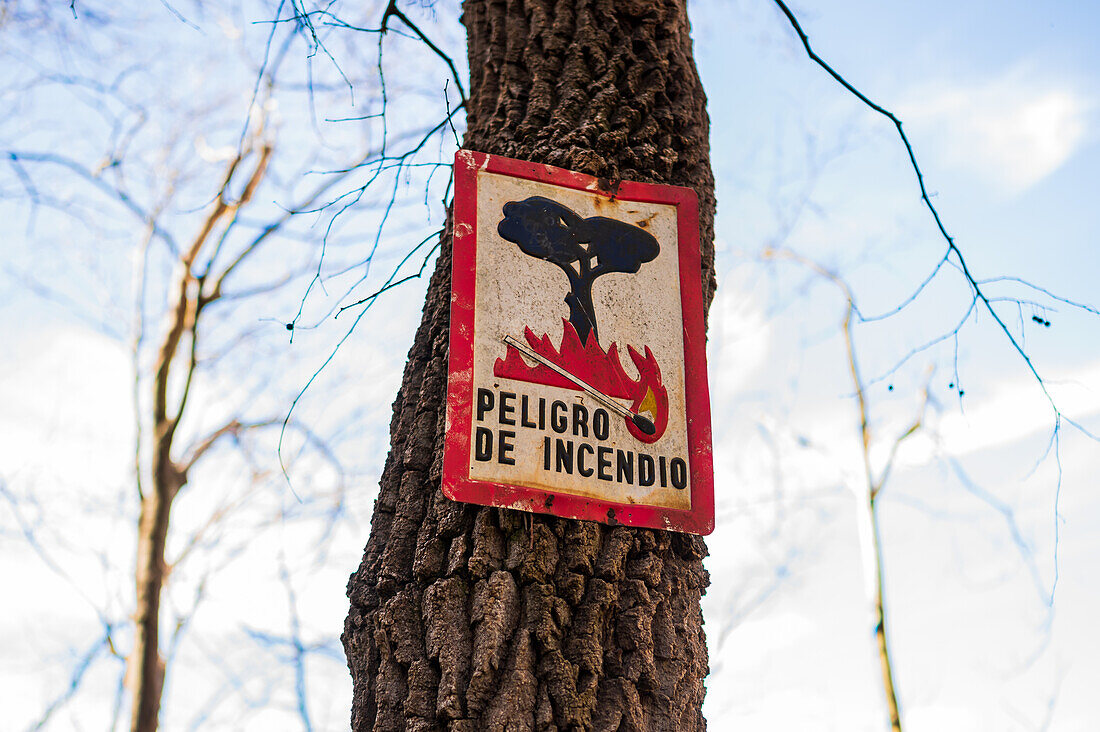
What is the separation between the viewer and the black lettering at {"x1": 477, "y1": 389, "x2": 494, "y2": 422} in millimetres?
1418

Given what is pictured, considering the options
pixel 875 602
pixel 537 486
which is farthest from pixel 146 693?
pixel 537 486

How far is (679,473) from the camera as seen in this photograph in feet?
4.95

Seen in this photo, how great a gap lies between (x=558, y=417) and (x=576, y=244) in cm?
35

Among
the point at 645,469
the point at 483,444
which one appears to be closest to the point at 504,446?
the point at 483,444

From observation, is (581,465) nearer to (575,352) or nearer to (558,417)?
(558,417)

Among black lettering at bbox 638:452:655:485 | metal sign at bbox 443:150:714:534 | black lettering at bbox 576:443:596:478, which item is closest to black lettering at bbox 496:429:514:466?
metal sign at bbox 443:150:714:534

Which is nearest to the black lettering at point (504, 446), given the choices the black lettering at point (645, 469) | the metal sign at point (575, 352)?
the metal sign at point (575, 352)

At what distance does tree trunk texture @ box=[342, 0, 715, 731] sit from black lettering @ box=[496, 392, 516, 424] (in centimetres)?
15

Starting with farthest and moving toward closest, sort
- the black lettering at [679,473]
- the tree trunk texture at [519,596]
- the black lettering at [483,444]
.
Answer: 1. the black lettering at [679,473]
2. the black lettering at [483,444]
3. the tree trunk texture at [519,596]

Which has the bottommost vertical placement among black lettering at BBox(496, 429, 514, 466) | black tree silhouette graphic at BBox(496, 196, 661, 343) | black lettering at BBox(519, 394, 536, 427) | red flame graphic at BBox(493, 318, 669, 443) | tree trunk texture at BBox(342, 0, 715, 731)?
tree trunk texture at BBox(342, 0, 715, 731)

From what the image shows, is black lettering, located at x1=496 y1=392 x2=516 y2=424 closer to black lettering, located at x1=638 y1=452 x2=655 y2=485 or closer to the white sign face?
the white sign face

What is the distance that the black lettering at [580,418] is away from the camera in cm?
146

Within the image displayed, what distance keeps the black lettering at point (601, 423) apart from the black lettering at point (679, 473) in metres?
0.14

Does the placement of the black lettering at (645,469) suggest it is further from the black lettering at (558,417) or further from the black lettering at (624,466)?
the black lettering at (558,417)
